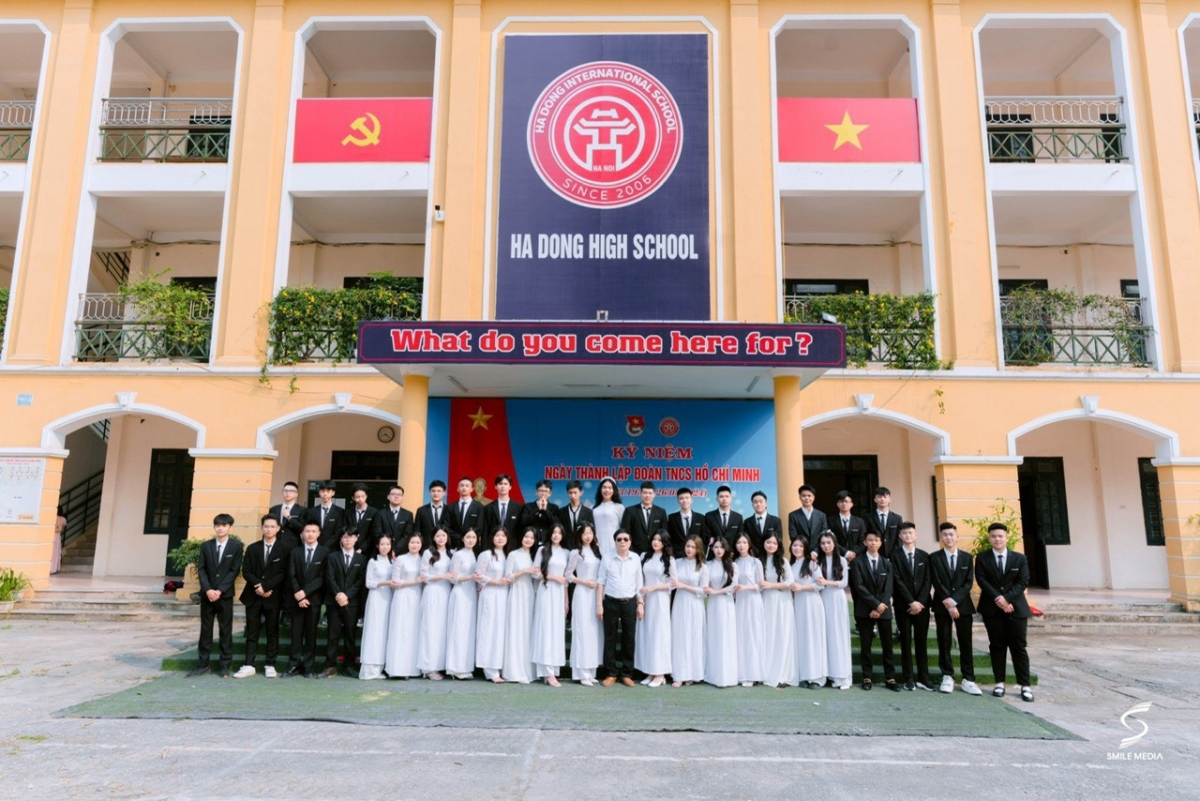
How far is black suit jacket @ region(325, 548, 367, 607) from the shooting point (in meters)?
6.84

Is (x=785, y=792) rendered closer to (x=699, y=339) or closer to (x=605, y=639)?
(x=605, y=639)

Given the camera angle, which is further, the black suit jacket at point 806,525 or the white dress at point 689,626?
the black suit jacket at point 806,525

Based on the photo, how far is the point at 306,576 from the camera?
268 inches

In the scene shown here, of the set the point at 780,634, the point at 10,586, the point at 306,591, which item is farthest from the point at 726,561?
the point at 10,586

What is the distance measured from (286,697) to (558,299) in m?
6.36

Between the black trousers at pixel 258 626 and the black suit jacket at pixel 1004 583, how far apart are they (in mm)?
6275

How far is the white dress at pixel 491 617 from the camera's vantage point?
21.9 ft

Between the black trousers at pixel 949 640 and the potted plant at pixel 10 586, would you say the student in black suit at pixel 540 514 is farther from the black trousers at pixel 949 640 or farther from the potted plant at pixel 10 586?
the potted plant at pixel 10 586

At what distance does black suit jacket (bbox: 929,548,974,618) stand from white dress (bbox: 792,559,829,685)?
39.8 inches

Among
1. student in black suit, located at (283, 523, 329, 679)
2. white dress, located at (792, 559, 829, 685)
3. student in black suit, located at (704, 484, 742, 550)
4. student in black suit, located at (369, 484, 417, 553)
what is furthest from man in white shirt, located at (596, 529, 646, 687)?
student in black suit, located at (283, 523, 329, 679)

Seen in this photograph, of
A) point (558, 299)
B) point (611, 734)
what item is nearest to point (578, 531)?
point (611, 734)

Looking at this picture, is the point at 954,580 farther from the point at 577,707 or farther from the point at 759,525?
the point at 577,707

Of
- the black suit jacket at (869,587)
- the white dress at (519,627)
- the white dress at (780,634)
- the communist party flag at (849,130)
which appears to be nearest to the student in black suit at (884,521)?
the black suit jacket at (869,587)

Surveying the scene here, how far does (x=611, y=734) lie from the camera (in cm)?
525
